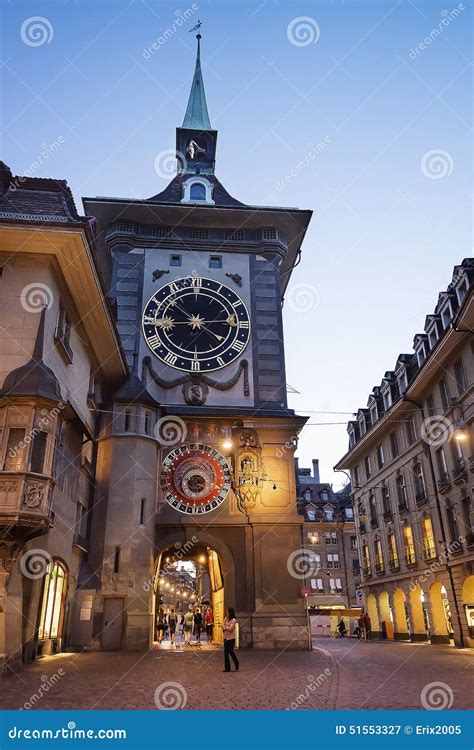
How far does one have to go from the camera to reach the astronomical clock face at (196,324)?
28.4 metres

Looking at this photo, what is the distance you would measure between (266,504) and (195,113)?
31.4m

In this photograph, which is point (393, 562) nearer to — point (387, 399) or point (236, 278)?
point (387, 399)

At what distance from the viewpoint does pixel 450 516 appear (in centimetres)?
3005

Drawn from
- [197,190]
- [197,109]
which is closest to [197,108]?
[197,109]

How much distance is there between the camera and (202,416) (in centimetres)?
2602

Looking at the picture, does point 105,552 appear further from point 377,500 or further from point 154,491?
point 377,500

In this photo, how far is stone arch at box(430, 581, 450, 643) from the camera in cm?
3103

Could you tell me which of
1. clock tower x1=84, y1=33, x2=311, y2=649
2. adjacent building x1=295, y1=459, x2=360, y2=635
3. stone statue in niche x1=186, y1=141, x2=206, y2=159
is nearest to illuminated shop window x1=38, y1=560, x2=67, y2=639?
clock tower x1=84, y1=33, x2=311, y2=649

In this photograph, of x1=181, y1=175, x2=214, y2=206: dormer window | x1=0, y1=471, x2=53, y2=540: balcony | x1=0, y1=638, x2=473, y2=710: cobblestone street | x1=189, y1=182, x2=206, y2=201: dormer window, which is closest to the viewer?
x1=0, y1=638, x2=473, y2=710: cobblestone street

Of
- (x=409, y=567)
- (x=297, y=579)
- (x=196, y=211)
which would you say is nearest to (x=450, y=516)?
(x=409, y=567)

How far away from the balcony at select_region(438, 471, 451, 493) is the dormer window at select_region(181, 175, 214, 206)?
834 inches

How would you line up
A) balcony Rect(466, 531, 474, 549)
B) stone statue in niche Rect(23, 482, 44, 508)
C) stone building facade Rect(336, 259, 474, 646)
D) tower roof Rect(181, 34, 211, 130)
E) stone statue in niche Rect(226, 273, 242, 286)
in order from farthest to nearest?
tower roof Rect(181, 34, 211, 130) < stone statue in niche Rect(226, 273, 242, 286) < stone building facade Rect(336, 259, 474, 646) < balcony Rect(466, 531, 474, 549) < stone statue in niche Rect(23, 482, 44, 508)

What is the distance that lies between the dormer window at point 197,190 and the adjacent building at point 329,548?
39067 mm

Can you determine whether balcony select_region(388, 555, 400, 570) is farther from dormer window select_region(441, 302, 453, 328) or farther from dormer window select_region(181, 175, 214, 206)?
dormer window select_region(181, 175, 214, 206)
